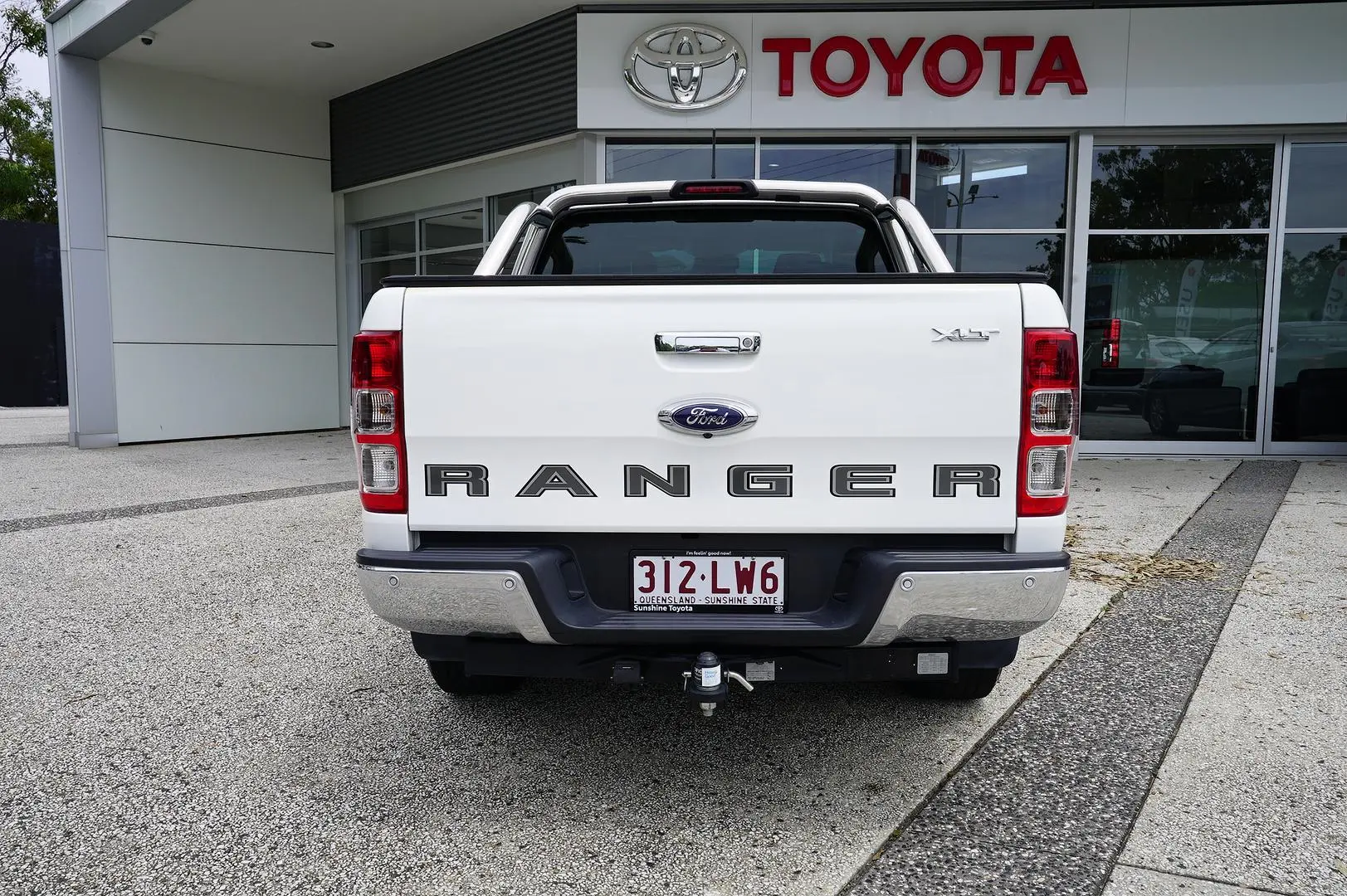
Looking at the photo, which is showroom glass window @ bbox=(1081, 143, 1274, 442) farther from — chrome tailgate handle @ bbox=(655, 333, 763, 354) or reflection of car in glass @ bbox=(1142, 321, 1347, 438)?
chrome tailgate handle @ bbox=(655, 333, 763, 354)

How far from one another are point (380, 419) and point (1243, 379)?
10060 mm

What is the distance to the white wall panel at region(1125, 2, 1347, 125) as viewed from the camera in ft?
29.3

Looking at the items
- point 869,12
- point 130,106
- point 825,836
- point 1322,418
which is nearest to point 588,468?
point 825,836

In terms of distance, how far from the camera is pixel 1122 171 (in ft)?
31.3

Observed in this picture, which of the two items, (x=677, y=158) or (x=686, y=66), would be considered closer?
(x=686, y=66)

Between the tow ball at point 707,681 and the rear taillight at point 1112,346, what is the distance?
29.0 ft

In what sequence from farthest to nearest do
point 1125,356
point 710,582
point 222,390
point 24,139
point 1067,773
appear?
1. point 24,139
2. point 222,390
3. point 1125,356
4. point 1067,773
5. point 710,582

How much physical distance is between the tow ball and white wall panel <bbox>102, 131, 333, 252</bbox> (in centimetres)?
1169

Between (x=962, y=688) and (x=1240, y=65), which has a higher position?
(x=1240, y=65)

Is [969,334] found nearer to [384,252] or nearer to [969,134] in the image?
[969,134]

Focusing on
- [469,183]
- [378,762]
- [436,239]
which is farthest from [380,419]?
[436,239]

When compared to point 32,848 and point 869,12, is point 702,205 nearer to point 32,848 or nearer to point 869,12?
point 32,848

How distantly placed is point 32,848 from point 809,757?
85.1 inches

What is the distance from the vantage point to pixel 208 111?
11844mm
